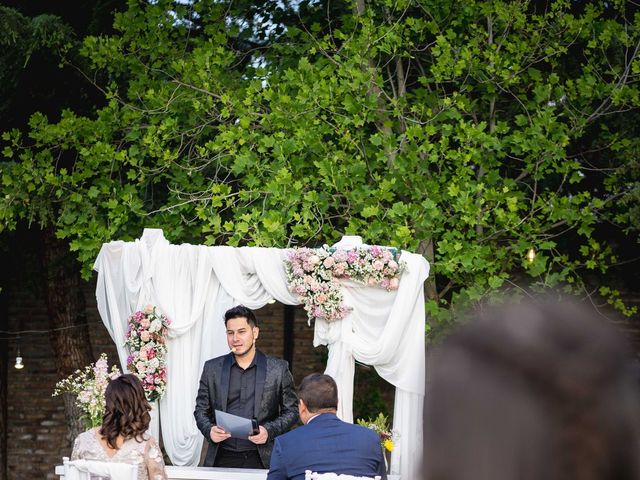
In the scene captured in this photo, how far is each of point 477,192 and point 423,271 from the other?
1421 millimetres

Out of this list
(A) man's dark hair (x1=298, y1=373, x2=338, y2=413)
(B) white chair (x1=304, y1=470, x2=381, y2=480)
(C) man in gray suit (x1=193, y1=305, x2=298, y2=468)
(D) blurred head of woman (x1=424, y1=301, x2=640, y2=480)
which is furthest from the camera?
(C) man in gray suit (x1=193, y1=305, x2=298, y2=468)

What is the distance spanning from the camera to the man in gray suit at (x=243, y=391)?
6.59 meters

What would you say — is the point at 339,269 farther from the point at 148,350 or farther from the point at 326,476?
the point at 326,476

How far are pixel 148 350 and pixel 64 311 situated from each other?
10.0ft

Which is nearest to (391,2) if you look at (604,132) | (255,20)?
(255,20)

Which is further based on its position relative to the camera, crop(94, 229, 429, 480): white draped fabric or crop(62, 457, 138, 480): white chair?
crop(94, 229, 429, 480): white draped fabric

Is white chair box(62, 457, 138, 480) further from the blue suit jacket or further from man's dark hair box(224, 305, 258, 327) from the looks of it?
man's dark hair box(224, 305, 258, 327)

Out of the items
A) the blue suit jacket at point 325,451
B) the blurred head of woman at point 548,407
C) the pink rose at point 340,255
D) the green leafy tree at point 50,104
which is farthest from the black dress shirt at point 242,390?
the blurred head of woman at point 548,407

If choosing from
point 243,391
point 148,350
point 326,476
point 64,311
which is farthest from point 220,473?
point 64,311

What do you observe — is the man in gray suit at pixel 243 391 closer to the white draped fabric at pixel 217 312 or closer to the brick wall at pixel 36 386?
the white draped fabric at pixel 217 312

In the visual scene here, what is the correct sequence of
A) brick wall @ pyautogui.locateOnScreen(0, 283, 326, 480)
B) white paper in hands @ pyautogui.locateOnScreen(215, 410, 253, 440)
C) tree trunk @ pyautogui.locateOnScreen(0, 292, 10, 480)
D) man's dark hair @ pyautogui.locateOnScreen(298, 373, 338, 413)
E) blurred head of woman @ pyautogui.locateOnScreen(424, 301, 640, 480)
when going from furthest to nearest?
1. brick wall @ pyautogui.locateOnScreen(0, 283, 326, 480)
2. tree trunk @ pyautogui.locateOnScreen(0, 292, 10, 480)
3. white paper in hands @ pyautogui.locateOnScreen(215, 410, 253, 440)
4. man's dark hair @ pyautogui.locateOnScreen(298, 373, 338, 413)
5. blurred head of woman @ pyautogui.locateOnScreen(424, 301, 640, 480)

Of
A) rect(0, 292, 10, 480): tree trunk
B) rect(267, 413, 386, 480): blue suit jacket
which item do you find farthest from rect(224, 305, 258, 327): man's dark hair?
rect(0, 292, 10, 480): tree trunk

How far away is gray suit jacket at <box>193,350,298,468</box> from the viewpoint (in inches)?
261

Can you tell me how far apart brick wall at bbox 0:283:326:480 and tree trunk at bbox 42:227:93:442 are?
0.93 m
